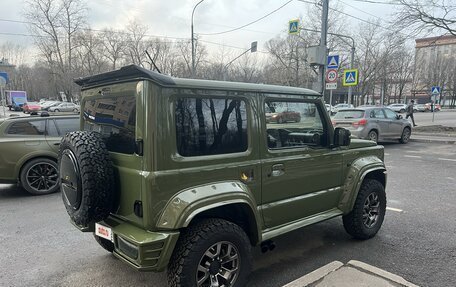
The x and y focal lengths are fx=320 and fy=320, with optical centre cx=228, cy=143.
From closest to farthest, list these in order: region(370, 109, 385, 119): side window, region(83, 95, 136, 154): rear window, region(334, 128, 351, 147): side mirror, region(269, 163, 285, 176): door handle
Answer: region(83, 95, 136, 154): rear window → region(269, 163, 285, 176): door handle → region(334, 128, 351, 147): side mirror → region(370, 109, 385, 119): side window

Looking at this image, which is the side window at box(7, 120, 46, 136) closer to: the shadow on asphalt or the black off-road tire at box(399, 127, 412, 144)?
the shadow on asphalt

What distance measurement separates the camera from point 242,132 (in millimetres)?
2865

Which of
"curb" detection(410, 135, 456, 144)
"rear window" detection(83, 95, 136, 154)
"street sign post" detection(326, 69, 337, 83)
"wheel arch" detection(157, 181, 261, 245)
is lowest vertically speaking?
"curb" detection(410, 135, 456, 144)

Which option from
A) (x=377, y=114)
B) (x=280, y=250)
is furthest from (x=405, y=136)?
(x=280, y=250)

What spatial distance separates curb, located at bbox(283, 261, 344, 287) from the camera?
2.95 m

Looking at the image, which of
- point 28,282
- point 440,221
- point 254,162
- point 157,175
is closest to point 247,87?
point 254,162

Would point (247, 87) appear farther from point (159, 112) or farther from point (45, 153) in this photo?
point (45, 153)

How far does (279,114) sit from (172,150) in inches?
49.8

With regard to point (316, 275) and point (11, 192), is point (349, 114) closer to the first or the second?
point (316, 275)

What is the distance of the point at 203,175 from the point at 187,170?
15cm

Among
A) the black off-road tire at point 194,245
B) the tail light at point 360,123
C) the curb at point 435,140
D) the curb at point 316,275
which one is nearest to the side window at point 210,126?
the black off-road tire at point 194,245

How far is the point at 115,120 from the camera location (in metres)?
2.72

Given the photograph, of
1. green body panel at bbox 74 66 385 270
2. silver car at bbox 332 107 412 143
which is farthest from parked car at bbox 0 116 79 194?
silver car at bbox 332 107 412 143

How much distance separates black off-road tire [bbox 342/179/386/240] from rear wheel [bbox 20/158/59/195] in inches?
215
